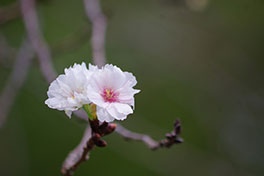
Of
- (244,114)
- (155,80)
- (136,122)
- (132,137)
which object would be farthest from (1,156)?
(244,114)

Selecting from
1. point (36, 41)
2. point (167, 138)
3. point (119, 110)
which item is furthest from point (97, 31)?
point (119, 110)

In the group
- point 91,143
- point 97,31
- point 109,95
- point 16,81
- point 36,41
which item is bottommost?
point 91,143

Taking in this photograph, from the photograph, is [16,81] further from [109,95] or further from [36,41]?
[109,95]

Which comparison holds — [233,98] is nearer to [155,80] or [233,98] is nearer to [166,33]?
[155,80]

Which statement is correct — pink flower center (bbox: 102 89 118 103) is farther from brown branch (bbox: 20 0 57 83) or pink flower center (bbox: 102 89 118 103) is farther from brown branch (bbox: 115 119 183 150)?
brown branch (bbox: 20 0 57 83)

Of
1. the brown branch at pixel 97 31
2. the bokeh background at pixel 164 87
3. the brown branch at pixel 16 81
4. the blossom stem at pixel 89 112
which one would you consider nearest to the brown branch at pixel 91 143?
the blossom stem at pixel 89 112

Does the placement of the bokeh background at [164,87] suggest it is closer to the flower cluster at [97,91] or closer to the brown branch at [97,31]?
the brown branch at [97,31]
